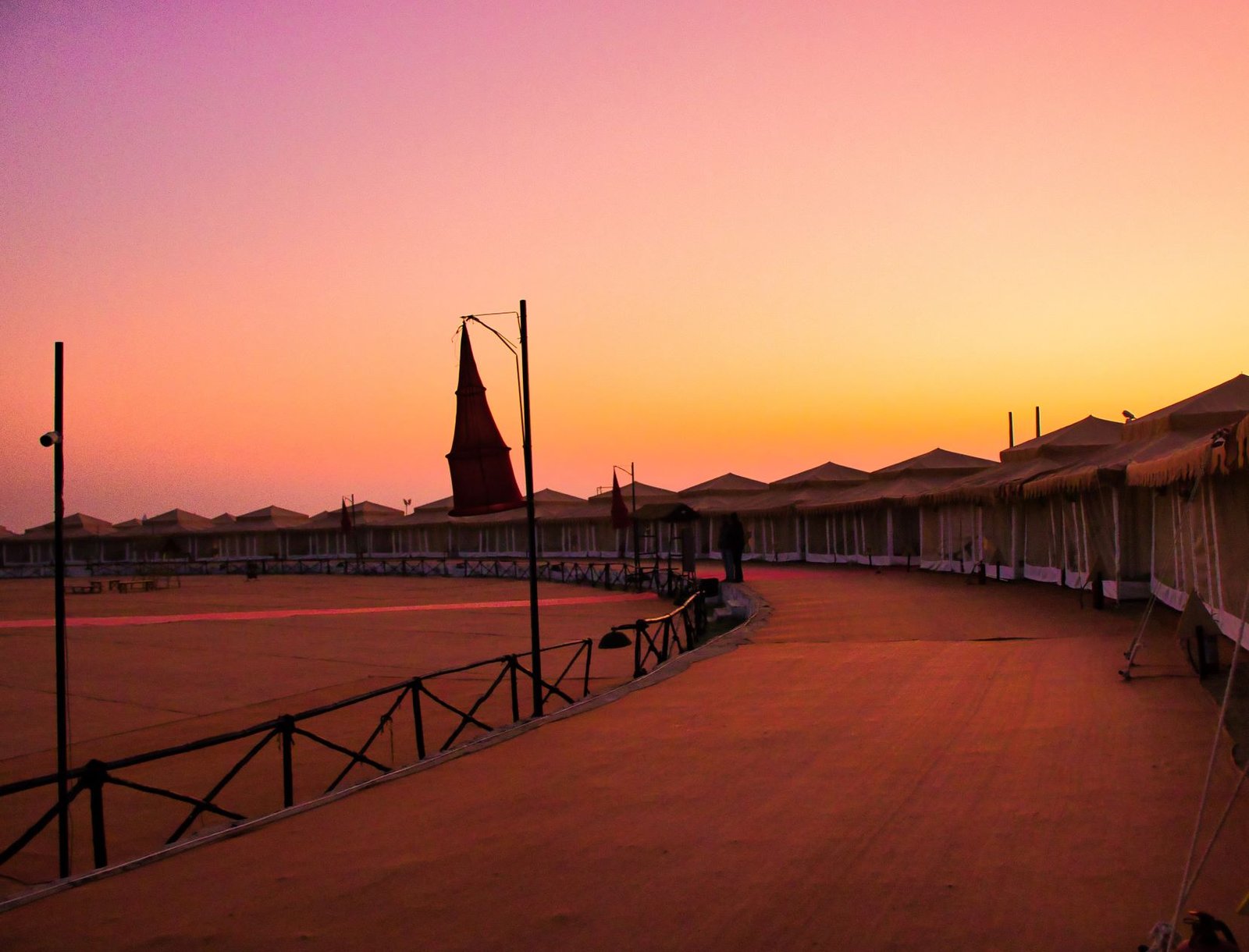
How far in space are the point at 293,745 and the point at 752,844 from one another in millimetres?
5265

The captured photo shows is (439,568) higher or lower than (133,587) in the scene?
higher

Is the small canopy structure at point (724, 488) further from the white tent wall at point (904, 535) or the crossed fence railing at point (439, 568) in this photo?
the white tent wall at point (904, 535)

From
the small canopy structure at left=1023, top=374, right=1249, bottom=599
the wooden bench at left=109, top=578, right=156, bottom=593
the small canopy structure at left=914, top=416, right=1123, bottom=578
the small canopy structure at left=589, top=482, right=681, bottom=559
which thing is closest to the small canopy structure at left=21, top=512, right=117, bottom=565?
the wooden bench at left=109, top=578, right=156, bottom=593

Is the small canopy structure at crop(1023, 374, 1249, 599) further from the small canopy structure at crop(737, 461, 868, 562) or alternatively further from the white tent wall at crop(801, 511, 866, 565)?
the small canopy structure at crop(737, 461, 868, 562)

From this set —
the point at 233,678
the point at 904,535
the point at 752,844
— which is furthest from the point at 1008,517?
the point at 752,844

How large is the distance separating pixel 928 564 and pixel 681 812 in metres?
26.2

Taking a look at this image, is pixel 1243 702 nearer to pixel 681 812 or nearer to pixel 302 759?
pixel 681 812

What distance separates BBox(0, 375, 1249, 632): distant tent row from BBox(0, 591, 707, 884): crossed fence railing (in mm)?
6980

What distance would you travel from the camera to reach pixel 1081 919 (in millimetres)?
4285

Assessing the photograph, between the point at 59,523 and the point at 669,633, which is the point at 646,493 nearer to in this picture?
the point at 669,633

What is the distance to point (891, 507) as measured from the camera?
3189 centimetres

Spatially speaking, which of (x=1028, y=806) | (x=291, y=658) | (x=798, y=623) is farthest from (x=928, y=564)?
(x=1028, y=806)

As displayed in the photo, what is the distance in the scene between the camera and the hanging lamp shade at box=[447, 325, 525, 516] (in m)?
11.3

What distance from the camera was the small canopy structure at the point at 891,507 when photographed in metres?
32.1
